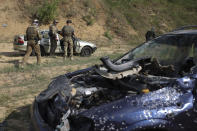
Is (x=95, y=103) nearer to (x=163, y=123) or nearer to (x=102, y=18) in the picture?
(x=163, y=123)

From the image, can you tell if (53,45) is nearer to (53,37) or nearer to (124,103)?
(53,37)

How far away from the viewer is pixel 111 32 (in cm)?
2047

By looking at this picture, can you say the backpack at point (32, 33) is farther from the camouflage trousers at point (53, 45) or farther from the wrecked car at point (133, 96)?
the wrecked car at point (133, 96)

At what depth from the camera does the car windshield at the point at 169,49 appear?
398 centimetres

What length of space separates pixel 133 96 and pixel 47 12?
17668 mm

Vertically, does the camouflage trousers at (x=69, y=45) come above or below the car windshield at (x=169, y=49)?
below

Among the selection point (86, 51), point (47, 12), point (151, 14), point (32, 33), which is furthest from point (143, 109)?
point (151, 14)

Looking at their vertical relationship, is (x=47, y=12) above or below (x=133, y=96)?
above

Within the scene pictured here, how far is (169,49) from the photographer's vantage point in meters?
4.24

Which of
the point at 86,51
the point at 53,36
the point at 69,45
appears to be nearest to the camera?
the point at 69,45

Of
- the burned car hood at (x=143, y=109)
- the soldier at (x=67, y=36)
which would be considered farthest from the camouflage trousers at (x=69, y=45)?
the burned car hood at (x=143, y=109)

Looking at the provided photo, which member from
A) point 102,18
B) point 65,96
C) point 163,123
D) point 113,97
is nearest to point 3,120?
point 65,96

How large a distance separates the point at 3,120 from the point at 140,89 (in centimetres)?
286

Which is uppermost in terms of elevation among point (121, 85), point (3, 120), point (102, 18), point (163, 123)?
point (102, 18)
